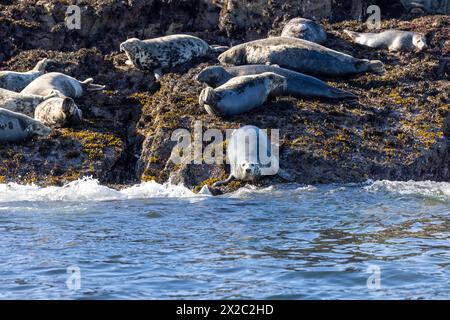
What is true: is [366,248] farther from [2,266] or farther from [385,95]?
[385,95]

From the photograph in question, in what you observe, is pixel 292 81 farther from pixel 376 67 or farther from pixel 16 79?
pixel 16 79

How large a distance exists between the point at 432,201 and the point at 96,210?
12.9 feet

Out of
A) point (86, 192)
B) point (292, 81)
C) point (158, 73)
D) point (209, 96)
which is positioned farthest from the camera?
point (158, 73)

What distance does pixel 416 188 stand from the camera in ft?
40.0

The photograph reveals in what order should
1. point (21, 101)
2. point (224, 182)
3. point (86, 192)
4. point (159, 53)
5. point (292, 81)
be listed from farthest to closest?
point (159, 53), point (292, 81), point (21, 101), point (224, 182), point (86, 192)

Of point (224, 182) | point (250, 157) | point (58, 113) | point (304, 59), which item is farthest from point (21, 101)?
point (304, 59)

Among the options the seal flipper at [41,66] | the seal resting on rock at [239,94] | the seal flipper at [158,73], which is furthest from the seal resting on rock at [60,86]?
the seal resting on rock at [239,94]

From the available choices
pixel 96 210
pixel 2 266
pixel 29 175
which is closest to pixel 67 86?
pixel 29 175

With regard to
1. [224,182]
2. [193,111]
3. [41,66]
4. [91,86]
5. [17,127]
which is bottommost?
[224,182]

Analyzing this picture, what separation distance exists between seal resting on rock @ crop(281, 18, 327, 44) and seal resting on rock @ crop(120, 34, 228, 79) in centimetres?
173

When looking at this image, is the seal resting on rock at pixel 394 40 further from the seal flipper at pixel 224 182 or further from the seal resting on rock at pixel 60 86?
the seal flipper at pixel 224 182

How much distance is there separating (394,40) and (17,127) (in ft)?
21.6

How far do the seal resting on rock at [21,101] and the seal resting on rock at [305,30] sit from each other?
4448 mm
